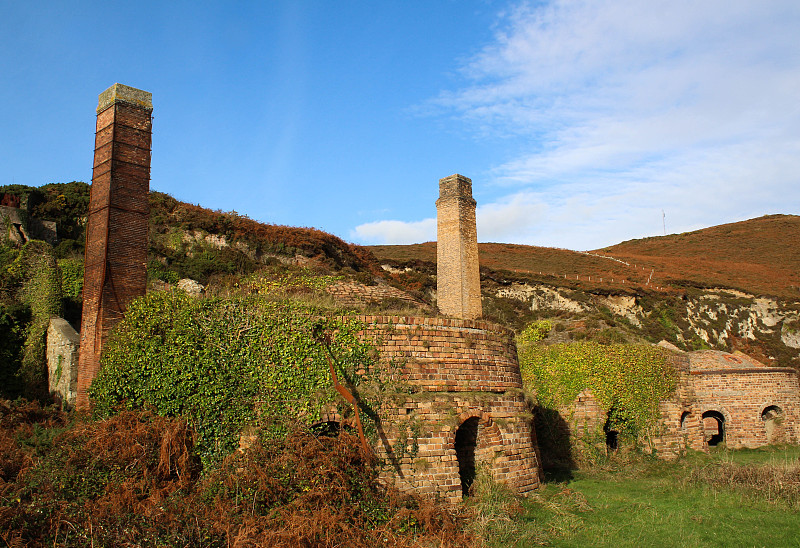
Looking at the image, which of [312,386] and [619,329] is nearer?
[312,386]

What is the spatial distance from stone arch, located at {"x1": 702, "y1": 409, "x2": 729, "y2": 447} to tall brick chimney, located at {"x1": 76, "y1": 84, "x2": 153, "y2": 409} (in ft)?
62.1

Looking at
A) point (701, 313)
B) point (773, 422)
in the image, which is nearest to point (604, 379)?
point (773, 422)

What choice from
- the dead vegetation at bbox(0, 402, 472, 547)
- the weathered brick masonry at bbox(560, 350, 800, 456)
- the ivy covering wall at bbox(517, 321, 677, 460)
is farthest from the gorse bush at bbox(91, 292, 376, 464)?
the weathered brick masonry at bbox(560, 350, 800, 456)

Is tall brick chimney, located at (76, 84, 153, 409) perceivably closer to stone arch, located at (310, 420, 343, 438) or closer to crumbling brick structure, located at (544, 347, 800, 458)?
stone arch, located at (310, 420, 343, 438)

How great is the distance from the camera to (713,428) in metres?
24.2

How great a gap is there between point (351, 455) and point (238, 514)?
65.4 inches

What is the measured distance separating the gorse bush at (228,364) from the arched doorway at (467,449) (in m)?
2.07

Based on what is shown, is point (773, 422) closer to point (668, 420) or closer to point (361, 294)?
point (668, 420)

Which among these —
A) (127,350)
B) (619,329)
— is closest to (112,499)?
(127,350)

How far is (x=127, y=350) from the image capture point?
8.77 metres

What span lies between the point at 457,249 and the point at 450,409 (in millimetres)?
8797

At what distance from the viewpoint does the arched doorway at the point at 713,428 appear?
21.7 m

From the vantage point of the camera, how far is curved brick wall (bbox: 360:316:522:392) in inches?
359

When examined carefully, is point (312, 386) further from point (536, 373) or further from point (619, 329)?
point (619, 329)
